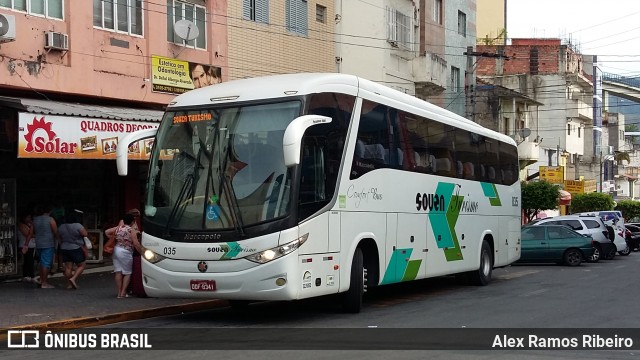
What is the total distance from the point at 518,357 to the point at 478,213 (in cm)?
1061

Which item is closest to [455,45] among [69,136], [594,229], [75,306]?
[594,229]

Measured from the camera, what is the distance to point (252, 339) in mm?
11398

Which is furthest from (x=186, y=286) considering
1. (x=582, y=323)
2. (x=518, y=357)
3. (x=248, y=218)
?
(x=582, y=323)

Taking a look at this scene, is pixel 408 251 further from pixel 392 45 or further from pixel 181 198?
pixel 392 45

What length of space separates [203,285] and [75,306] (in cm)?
393

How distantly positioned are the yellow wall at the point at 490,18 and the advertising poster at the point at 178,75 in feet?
159

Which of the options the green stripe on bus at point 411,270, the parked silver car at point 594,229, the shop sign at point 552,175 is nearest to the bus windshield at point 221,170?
the green stripe on bus at point 411,270

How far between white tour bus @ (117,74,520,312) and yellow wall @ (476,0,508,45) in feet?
184

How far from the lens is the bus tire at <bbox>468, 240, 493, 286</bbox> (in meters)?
20.7

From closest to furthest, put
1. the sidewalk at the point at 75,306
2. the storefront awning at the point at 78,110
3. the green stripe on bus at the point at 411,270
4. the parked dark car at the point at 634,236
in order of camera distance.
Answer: the sidewalk at the point at 75,306 → the green stripe on bus at the point at 411,270 → the storefront awning at the point at 78,110 → the parked dark car at the point at 634,236


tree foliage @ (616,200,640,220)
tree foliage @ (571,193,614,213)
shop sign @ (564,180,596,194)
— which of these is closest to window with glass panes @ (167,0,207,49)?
tree foliage @ (571,193,614,213)

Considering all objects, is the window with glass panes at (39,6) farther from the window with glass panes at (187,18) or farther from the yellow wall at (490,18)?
the yellow wall at (490,18)

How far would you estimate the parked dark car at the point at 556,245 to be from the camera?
98.5 feet

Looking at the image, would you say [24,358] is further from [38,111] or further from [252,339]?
[38,111]
